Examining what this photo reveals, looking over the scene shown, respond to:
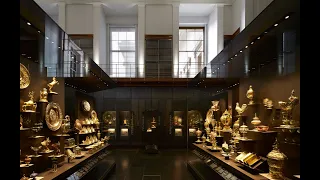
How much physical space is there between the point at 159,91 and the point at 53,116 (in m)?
9.53

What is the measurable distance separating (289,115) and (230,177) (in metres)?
1.77

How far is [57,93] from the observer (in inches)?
247

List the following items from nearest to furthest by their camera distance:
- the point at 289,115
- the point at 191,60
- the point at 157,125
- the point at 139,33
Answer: the point at 289,115
the point at 157,125
the point at 139,33
the point at 191,60

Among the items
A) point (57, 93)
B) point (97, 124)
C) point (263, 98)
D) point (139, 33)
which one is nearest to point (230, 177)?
point (263, 98)

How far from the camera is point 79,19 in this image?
17422mm

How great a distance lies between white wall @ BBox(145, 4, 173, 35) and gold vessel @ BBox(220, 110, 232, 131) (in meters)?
10.5

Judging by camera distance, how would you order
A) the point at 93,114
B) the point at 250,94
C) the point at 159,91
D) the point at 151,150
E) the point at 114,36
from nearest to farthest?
the point at 250,94 < the point at 93,114 < the point at 151,150 < the point at 159,91 < the point at 114,36

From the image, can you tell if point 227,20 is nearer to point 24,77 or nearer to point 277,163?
point 277,163

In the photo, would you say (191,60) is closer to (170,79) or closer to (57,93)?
(170,79)

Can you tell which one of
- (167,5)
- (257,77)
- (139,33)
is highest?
(167,5)

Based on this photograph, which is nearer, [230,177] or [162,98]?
[230,177]

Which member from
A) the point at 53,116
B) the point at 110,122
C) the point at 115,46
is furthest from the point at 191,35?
the point at 53,116
